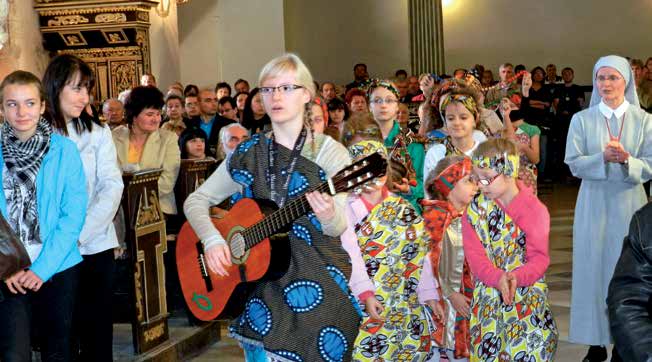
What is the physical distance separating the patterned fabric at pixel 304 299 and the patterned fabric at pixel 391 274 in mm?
1185

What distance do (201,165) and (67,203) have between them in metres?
3.16

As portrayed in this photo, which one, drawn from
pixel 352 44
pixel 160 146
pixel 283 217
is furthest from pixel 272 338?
pixel 352 44

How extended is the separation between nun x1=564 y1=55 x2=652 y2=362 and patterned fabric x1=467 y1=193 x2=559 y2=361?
1359 millimetres

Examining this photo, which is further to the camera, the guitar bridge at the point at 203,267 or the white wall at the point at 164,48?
the white wall at the point at 164,48

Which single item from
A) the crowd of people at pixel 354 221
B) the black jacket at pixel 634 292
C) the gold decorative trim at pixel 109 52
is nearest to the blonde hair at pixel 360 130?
the crowd of people at pixel 354 221

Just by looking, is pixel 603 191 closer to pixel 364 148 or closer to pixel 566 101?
pixel 364 148

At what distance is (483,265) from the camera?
5312 millimetres

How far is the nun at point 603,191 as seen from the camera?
6.63m

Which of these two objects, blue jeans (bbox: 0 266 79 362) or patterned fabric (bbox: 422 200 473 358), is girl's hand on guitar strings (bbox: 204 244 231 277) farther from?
patterned fabric (bbox: 422 200 473 358)

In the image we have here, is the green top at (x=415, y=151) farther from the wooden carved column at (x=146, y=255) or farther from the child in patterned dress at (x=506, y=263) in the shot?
the child in patterned dress at (x=506, y=263)

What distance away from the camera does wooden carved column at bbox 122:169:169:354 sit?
22.3 feet

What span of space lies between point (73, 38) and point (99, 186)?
7808 mm

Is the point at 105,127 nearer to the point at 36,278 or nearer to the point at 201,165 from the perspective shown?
the point at 36,278

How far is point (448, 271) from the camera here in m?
5.91
